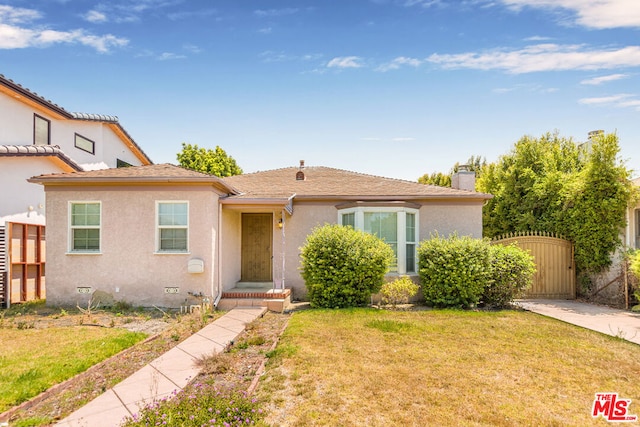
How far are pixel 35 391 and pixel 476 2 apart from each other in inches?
461

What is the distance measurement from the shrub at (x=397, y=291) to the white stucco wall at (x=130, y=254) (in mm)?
4859

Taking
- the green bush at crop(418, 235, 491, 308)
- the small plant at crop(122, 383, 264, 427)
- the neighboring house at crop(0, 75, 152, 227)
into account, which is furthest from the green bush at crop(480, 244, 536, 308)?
the neighboring house at crop(0, 75, 152, 227)

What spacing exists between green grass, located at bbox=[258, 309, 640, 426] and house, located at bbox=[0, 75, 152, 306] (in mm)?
8753

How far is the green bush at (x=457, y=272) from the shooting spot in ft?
33.6

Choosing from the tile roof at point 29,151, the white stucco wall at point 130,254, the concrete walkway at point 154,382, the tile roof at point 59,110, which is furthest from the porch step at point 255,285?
the tile roof at point 59,110

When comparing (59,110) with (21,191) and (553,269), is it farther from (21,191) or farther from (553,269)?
(553,269)

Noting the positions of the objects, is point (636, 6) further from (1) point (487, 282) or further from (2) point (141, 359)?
(2) point (141, 359)

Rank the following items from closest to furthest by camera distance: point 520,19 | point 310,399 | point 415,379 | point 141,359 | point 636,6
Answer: point 310,399
point 415,379
point 141,359
point 636,6
point 520,19

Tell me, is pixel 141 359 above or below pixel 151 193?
below

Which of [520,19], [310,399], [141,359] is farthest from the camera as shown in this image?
[520,19]

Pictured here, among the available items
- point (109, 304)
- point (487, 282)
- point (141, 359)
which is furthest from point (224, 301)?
point (487, 282)

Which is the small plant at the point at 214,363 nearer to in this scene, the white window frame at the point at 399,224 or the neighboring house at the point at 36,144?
the white window frame at the point at 399,224

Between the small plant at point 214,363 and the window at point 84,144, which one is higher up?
the window at point 84,144

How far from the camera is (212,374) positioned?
538cm
